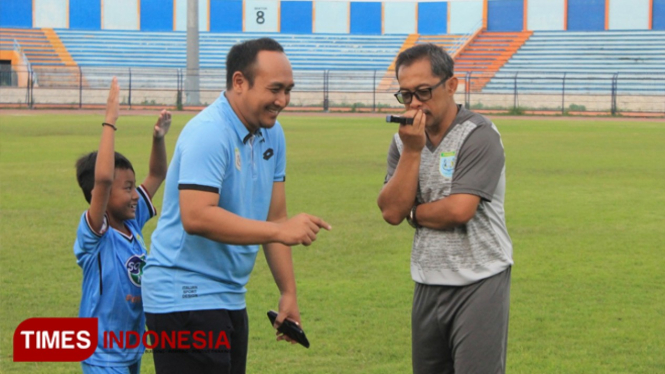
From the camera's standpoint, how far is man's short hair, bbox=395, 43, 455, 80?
3615mm

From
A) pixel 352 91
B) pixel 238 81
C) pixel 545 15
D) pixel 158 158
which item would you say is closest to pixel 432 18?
pixel 545 15

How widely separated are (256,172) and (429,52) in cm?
84

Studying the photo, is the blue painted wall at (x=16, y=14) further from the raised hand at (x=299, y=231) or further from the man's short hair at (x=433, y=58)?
the raised hand at (x=299, y=231)

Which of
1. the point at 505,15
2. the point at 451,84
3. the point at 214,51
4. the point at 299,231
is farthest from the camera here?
the point at 214,51

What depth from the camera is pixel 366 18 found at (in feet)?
189

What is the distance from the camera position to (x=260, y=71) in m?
3.41

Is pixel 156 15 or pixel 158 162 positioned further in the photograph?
pixel 156 15

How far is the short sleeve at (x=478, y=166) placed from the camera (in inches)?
140

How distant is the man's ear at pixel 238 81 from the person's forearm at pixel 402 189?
2.17 feet

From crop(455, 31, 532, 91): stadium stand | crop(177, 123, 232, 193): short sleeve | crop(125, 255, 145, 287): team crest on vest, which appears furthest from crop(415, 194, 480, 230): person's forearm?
crop(455, 31, 532, 91): stadium stand

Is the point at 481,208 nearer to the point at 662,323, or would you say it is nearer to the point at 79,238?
the point at 79,238

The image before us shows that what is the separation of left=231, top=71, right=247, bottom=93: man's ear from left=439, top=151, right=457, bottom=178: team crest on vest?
825 millimetres

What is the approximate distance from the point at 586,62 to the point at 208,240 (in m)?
46.4

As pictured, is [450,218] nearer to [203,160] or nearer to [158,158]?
[203,160]
